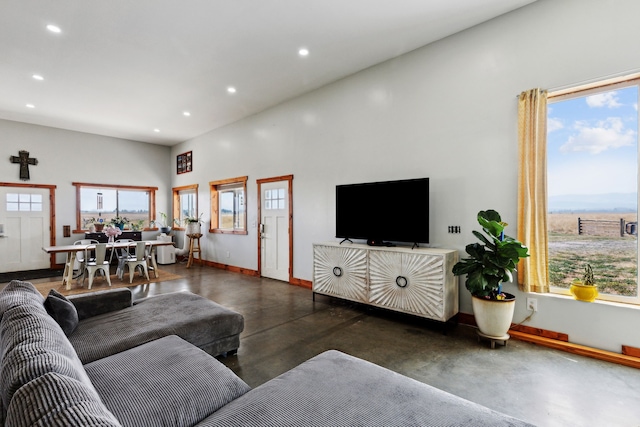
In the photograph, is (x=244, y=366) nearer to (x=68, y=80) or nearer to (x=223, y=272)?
(x=223, y=272)

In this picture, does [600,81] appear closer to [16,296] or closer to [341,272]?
[341,272]

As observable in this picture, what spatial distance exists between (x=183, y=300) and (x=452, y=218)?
312 cm

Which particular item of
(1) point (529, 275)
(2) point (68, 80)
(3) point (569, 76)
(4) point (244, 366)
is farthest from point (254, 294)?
(3) point (569, 76)

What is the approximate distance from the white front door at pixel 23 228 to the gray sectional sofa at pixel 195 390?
702 centimetres

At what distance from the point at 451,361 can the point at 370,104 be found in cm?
344

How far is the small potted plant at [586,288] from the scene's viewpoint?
9.23 ft

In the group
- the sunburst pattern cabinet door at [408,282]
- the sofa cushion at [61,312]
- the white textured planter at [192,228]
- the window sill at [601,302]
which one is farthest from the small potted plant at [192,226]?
the window sill at [601,302]

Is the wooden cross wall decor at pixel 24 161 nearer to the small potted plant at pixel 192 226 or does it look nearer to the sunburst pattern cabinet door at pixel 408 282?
the small potted plant at pixel 192 226

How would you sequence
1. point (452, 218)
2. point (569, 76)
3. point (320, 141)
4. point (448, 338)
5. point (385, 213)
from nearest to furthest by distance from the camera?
point (569, 76) < point (448, 338) < point (452, 218) < point (385, 213) < point (320, 141)

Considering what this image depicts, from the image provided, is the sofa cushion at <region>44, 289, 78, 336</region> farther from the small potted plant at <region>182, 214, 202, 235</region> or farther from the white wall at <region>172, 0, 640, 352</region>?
the small potted plant at <region>182, 214, 202, 235</region>

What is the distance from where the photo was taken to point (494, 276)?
2.96 m

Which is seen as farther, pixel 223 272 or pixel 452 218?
pixel 223 272

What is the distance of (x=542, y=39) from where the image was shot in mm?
3057

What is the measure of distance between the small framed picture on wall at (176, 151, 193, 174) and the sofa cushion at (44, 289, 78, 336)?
664 centimetres
